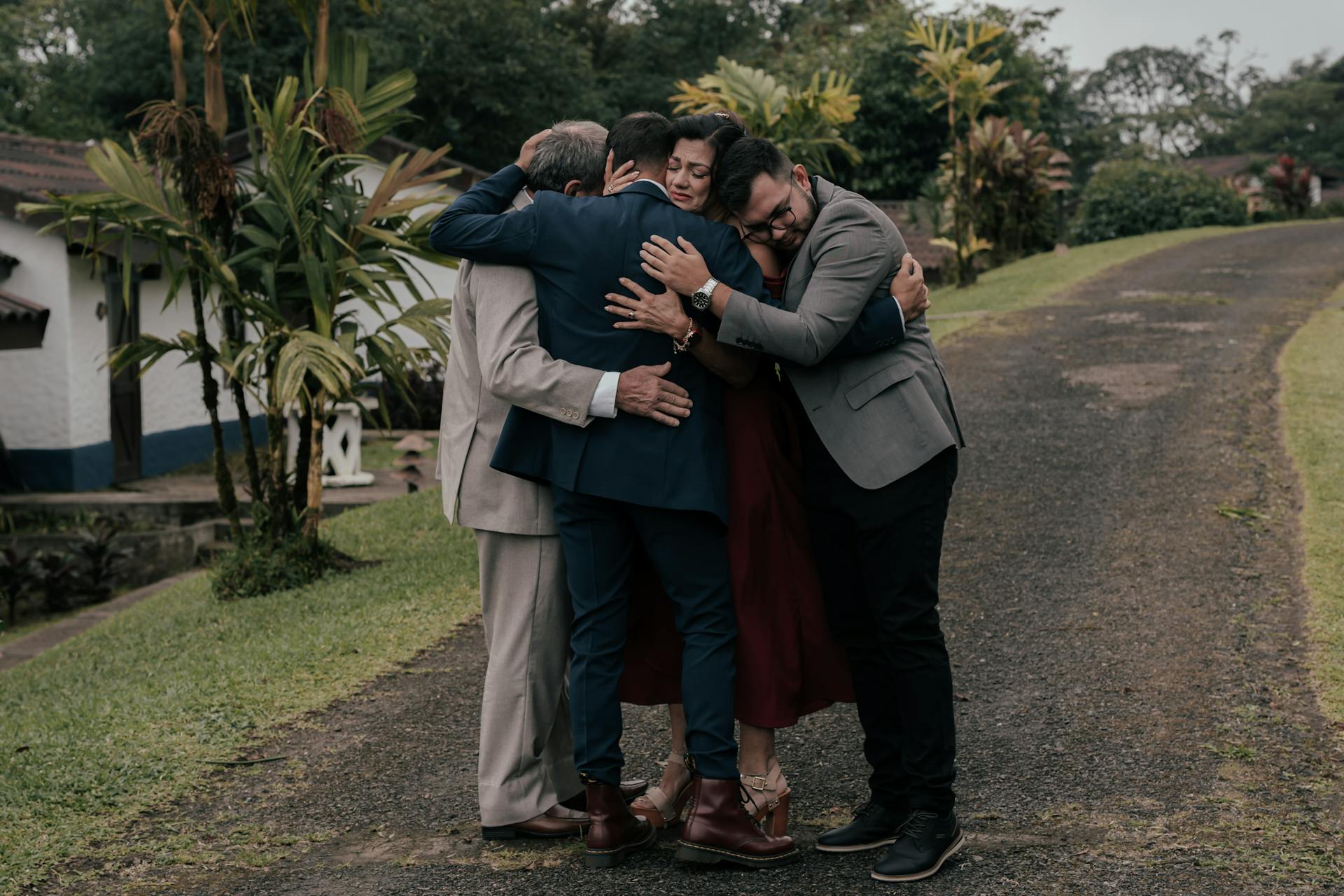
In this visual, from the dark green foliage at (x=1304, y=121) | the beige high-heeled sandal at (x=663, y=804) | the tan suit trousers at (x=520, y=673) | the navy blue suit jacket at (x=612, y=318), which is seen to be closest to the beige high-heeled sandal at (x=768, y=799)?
the beige high-heeled sandal at (x=663, y=804)

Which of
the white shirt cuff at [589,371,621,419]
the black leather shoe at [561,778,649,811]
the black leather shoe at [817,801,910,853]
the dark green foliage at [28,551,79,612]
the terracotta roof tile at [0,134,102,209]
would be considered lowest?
the dark green foliage at [28,551,79,612]

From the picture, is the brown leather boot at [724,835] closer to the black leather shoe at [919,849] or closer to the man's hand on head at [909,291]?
the black leather shoe at [919,849]

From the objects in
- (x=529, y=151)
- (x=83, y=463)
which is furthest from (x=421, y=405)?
(x=529, y=151)

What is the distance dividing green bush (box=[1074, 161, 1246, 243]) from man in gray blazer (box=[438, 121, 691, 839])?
82.4ft

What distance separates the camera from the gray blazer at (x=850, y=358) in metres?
3.32

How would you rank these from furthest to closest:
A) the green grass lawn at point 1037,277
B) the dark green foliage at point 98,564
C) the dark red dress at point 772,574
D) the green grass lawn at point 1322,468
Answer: the green grass lawn at point 1037,277, the dark green foliage at point 98,564, the green grass lawn at point 1322,468, the dark red dress at point 772,574

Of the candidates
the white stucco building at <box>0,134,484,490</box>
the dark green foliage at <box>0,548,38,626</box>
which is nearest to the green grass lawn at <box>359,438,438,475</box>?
the white stucco building at <box>0,134,484,490</box>

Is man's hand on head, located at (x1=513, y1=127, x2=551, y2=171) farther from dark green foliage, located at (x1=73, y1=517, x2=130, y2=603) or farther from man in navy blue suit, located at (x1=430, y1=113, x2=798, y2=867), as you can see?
dark green foliage, located at (x1=73, y1=517, x2=130, y2=603)

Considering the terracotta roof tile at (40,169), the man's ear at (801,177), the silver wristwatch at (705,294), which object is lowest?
the silver wristwatch at (705,294)

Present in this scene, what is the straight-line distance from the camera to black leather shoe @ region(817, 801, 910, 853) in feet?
11.6

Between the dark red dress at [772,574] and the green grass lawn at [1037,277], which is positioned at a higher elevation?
the green grass lawn at [1037,277]

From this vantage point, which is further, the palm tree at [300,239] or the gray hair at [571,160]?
the palm tree at [300,239]

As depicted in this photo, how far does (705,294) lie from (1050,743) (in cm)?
203

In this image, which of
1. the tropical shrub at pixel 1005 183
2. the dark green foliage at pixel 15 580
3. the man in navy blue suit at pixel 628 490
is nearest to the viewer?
the man in navy blue suit at pixel 628 490
